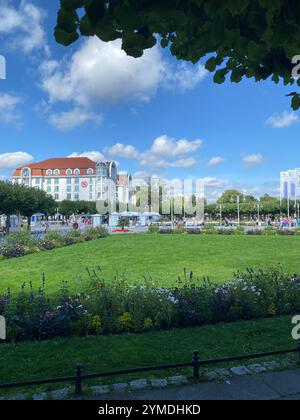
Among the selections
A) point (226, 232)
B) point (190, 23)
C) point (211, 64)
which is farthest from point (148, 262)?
point (226, 232)

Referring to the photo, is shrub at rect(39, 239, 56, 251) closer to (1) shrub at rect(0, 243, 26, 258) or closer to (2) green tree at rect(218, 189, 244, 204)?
(1) shrub at rect(0, 243, 26, 258)

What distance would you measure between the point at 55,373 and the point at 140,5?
4.32 meters

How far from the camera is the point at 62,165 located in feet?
385

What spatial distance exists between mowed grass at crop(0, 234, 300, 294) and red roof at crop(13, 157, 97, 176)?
326ft

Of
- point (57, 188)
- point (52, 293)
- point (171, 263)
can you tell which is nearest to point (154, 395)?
point (52, 293)

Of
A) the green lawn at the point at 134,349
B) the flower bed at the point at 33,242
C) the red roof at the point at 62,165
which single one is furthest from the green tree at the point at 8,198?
the red roof at the point at 62,165

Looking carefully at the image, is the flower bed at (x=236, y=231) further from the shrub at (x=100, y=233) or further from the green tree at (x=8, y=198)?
the green tree at (x=8, y=198)

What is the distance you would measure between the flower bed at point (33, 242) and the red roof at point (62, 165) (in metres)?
92.1

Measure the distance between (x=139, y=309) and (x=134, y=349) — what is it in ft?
4.01

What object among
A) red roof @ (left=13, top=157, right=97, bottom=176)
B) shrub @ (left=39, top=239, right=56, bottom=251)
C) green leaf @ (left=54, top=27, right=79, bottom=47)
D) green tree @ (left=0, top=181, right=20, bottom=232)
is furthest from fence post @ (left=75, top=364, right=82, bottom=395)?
red roof @ (left=13, top=157, right=97, bottom=176)

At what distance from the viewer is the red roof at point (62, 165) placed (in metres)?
116

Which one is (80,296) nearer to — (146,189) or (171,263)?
(171,263)

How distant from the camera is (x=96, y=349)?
5.29 meters

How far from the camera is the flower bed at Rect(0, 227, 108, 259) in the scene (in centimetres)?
1814
